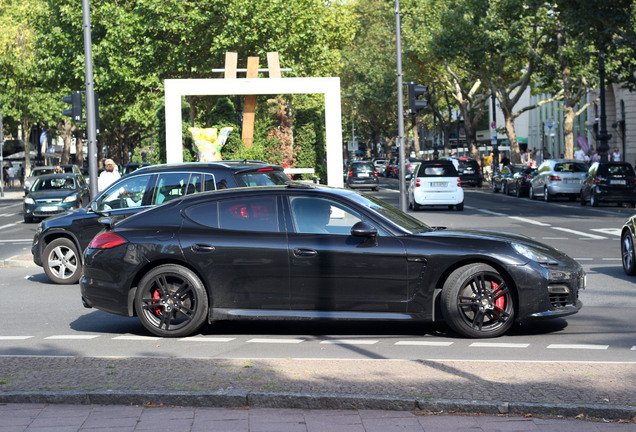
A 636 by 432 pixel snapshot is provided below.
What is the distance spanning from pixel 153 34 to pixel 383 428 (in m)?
38.0

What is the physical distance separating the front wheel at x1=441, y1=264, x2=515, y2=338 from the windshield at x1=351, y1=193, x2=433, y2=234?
0.69m

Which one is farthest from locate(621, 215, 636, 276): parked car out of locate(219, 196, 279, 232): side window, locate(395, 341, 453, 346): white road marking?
locate(219, 196, 279, 232): side window

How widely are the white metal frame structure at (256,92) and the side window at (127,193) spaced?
43.4ft

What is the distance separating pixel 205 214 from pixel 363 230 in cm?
158

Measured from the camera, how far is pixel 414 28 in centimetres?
5931

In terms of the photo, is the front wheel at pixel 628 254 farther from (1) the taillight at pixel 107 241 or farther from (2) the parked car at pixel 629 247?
(1) the taillight at pixel 107 241

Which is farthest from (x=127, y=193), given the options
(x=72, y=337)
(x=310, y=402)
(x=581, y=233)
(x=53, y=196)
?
(x=53, y=196)

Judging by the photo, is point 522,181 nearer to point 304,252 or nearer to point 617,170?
point 617,170

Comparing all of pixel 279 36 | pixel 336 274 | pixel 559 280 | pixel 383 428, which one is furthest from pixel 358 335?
pixel 279 36

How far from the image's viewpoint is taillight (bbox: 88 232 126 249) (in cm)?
937

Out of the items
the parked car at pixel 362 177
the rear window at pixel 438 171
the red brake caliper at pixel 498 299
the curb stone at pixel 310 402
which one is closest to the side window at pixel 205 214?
the red brake caliper at pixel 498 299

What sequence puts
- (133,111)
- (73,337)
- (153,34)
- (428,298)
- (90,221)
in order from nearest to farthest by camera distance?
(428,298)
(73,337)
(90,221)
(153,34)
(133,111)

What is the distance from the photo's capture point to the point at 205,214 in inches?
367

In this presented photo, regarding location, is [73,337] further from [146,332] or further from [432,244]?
[432,244]
